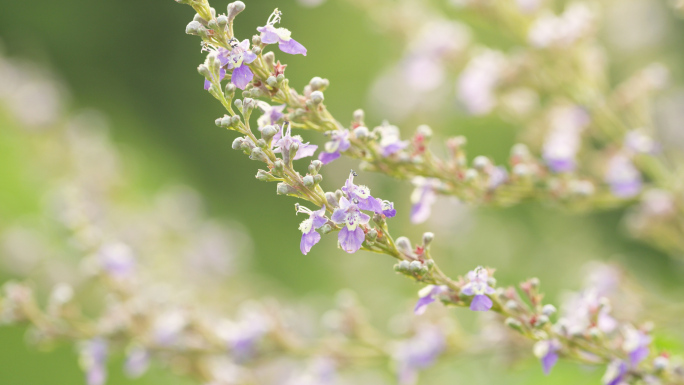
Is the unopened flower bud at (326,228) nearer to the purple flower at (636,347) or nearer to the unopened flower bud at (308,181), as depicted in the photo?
the unopened flower bud at (308,181)

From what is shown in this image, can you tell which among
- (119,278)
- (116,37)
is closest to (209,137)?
(116,37)

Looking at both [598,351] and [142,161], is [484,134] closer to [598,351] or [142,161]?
[142,161]

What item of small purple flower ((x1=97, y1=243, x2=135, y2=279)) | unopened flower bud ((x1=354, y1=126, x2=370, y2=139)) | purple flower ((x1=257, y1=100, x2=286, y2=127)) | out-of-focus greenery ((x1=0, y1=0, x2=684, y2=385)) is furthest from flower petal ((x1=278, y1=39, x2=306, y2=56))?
out-of-focus greenery ((x1=0, y1=0, x2=684, y2=385))

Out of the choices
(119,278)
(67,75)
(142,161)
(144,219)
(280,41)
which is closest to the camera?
(280,41)

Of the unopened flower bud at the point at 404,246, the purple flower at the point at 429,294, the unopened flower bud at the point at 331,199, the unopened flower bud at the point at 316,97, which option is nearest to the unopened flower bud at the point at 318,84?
the unopened flower bud at the point at 316,97

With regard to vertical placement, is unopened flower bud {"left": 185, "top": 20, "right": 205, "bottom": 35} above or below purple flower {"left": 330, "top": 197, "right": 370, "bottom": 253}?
above

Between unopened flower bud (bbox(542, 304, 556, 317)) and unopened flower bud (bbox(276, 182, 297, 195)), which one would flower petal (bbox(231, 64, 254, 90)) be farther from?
unopened flower bud (bbox(542, 304, 556, 317))

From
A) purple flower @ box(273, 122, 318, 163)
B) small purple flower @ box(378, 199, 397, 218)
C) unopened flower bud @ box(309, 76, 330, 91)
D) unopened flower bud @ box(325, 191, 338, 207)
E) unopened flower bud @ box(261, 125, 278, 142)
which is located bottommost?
small purple flower @ box(378, 199, 397, 218)
